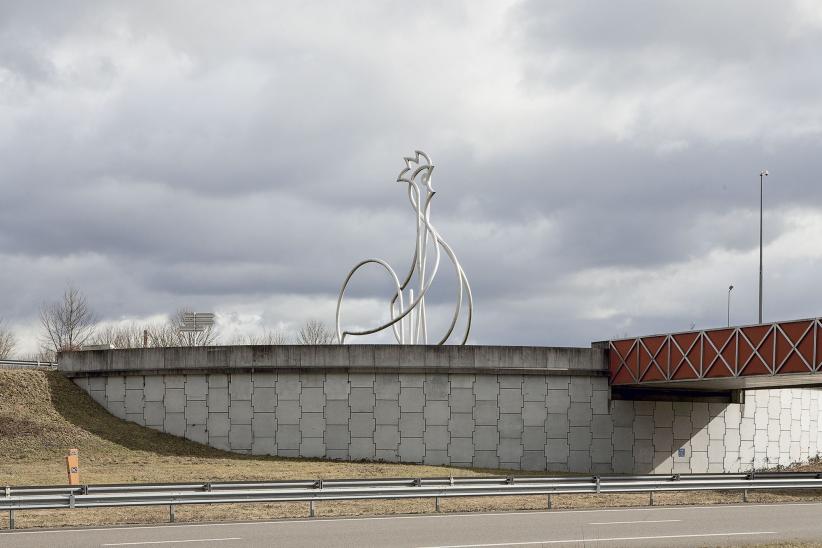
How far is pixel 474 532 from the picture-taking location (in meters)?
21.5

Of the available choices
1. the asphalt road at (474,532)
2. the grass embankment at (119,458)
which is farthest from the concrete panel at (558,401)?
the asphalt road at (474,532)

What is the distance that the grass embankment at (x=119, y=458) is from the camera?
1293 inches

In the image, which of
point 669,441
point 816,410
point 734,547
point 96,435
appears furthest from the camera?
point 816,410

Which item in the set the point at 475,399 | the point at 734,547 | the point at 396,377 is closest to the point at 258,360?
the point at 396,377

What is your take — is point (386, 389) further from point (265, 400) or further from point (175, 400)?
point (175, 400)

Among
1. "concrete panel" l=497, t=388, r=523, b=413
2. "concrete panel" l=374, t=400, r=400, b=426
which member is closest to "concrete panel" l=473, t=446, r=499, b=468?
"concrete panel" l=497, t=388, r=523, b=413

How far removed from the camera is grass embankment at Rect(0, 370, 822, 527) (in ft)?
108

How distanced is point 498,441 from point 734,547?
90.3ft

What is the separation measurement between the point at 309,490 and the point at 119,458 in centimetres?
2051

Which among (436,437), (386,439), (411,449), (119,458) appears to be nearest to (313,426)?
(386,439)

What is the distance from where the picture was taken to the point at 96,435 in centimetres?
4609

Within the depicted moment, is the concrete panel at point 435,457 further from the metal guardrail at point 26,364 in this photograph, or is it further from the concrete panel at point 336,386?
the metal guardrail at point 26,364

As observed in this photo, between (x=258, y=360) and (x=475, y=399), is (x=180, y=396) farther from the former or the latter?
(x=475, y=399)

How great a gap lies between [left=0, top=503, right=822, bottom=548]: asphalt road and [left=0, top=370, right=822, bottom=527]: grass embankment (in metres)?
4.76
